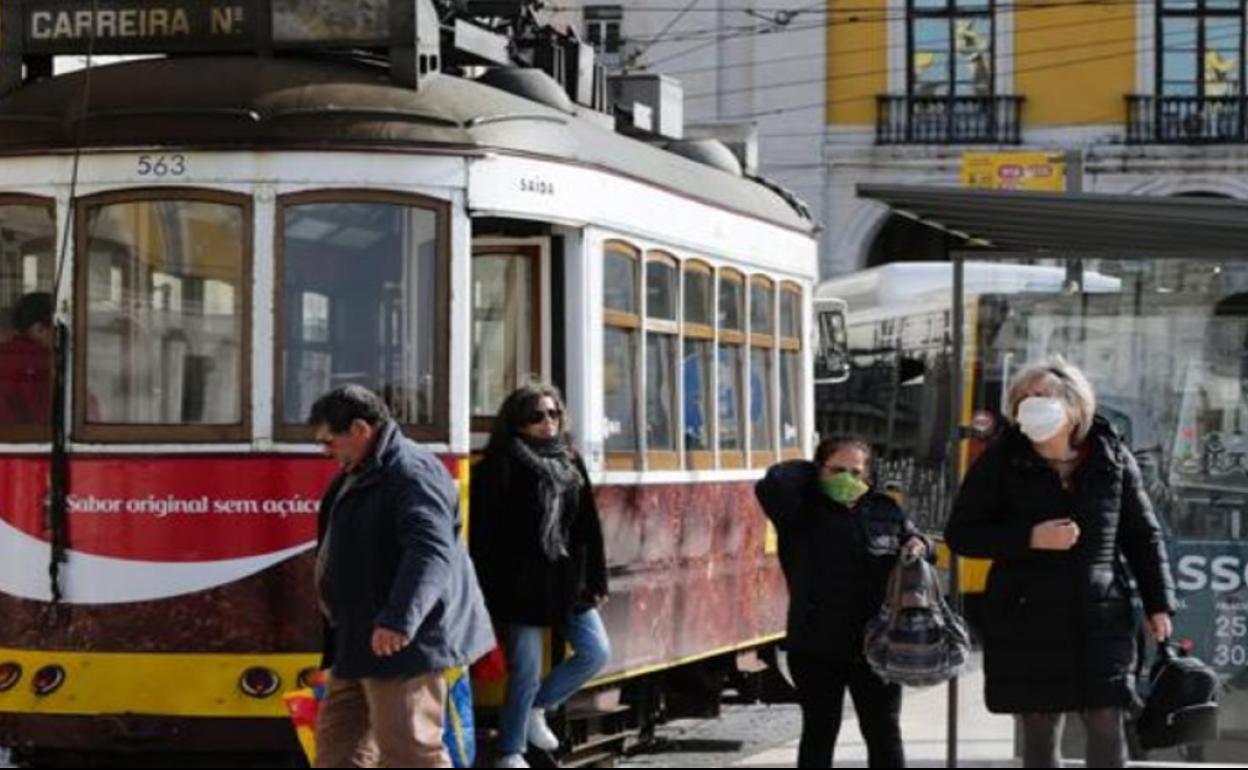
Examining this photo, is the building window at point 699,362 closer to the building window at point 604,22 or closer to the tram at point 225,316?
the tram at point 225,316

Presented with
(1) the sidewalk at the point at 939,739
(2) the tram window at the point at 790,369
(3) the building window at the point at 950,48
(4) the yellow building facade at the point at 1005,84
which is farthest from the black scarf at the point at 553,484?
(3) the building window at the point at 950,48

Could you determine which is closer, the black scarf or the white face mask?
the white face mask

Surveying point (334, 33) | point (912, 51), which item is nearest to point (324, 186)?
point (334, 33)

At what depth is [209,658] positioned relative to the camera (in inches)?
387

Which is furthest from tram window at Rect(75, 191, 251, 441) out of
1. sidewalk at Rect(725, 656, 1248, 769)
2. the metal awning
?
sidewalk at Rect(725, 656, 1248, 769)

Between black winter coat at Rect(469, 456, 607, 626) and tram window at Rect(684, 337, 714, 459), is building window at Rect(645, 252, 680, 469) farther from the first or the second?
black winter coat at Rect(469, 456, 607, 626)

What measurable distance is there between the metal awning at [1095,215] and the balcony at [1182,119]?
3541 centimetres

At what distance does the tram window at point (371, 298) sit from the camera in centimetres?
1004

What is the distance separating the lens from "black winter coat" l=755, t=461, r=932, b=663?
902 centimetres

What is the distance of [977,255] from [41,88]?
151 inches

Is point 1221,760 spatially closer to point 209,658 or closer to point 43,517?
point 209,658

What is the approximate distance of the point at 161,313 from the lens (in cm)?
1002

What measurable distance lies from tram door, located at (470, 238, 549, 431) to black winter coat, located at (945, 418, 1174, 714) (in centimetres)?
317

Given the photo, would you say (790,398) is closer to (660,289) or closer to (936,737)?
(936,737)
